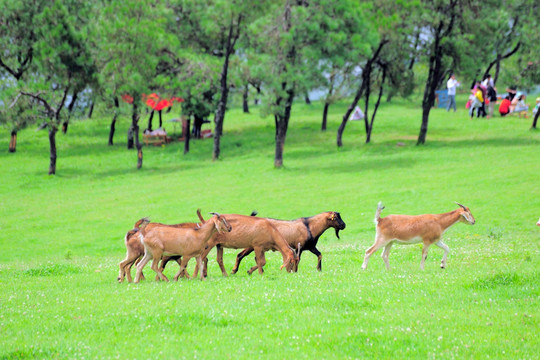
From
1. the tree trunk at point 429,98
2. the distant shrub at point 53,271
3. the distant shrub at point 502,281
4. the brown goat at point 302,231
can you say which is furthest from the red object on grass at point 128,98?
the distant shrub at point 502,281

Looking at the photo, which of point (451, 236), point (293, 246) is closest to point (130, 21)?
point (451, 236)

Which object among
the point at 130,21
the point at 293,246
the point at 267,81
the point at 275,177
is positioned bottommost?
the point at 275,177

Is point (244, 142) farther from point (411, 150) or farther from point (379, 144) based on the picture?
point (411, 150)

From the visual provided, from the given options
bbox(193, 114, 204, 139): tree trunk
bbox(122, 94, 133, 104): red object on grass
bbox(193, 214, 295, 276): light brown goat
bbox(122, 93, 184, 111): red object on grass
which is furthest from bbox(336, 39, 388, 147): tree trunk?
bbox(193, 214, 295, 276): light brown goat

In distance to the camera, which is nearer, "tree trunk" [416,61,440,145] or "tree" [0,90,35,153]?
"tree trunk" [416,61,440,145]

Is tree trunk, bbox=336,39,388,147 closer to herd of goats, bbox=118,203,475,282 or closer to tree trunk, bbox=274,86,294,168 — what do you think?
tree trunk, bbox=274,86,294,168

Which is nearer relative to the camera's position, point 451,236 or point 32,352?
point 32,352

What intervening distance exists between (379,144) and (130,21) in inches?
909

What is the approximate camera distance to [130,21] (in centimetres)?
5034

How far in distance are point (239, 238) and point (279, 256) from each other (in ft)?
18.4

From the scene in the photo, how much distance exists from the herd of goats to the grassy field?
729mm

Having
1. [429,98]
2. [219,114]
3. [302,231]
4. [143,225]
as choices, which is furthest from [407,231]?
[219,114]

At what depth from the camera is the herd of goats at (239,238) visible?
15.8 metres

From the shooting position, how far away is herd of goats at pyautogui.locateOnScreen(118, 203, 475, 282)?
15828mm
